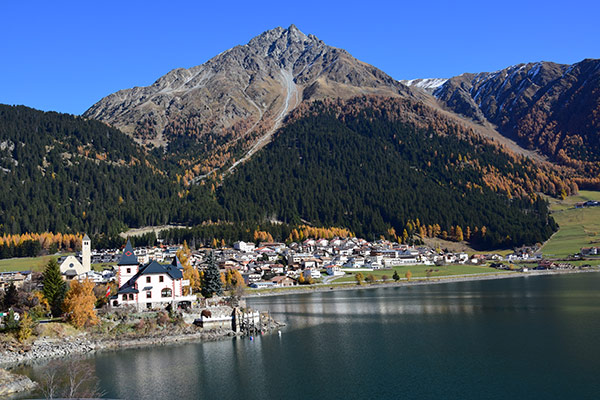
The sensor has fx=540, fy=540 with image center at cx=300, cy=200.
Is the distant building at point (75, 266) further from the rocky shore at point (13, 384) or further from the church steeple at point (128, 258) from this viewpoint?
the rocky shore at point (13, 384)

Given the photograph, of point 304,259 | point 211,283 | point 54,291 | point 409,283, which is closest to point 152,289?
point 211,283

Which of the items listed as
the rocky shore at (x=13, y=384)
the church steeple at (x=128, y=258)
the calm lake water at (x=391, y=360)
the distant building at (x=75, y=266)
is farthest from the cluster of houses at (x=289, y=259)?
the rocky shore at (x=13, y=384)

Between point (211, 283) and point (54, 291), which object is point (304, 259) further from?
point (54, 291)

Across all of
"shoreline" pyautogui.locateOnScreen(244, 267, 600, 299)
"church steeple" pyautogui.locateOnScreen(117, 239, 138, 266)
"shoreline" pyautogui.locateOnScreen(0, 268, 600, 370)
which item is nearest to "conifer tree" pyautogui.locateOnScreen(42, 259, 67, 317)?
"shoreline" pyautogui.locateOnScreen(0, 268, 600, 370)

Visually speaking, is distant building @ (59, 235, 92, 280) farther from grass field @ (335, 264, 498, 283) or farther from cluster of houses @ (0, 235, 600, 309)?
grass field @ (335, 264, 498, 283)

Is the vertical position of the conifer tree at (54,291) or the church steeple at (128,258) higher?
the church steeple at (128,258)

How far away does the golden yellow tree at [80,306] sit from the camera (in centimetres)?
6469

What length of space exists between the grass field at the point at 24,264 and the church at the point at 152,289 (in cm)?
6162

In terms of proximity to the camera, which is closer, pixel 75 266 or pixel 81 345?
pixel 81 345

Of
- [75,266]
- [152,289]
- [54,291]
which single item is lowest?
[152,289]

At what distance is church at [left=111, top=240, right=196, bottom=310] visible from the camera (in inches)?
2822

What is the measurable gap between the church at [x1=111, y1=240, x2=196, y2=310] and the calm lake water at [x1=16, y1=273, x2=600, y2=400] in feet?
33.2

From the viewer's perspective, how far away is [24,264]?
13850 centimetres

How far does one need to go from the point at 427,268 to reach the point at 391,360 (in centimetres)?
11872
